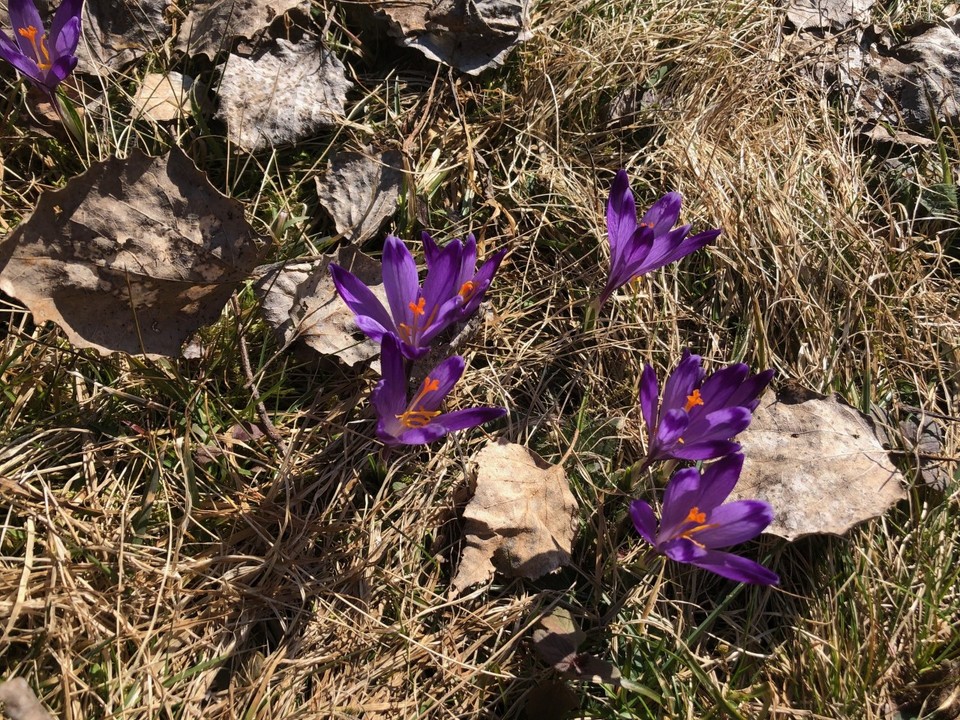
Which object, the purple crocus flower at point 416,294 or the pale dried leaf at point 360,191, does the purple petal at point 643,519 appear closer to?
the purple crocus flower at point 416,294

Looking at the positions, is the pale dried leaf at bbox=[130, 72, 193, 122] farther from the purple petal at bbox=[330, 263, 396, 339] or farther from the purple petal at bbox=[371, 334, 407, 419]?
the purple petal at bbox=[371, 334, 407, 419]

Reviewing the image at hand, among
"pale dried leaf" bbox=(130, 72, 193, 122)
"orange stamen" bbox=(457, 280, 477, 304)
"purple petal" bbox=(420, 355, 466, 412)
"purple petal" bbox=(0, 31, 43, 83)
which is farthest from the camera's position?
"pale dried leaf" bbox=(130, 72, 193, 122)

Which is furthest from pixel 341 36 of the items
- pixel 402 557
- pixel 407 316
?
pixel 402 557

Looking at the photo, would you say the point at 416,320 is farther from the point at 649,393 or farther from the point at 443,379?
the point at 649,393

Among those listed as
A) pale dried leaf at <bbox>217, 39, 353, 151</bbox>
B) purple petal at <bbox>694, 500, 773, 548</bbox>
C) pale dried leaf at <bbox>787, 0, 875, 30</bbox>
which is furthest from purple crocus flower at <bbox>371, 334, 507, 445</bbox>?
pale dried leaf at <bbox>787, 0, 875, 30</bbox>

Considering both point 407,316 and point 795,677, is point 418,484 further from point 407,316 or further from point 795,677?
point 795,677
